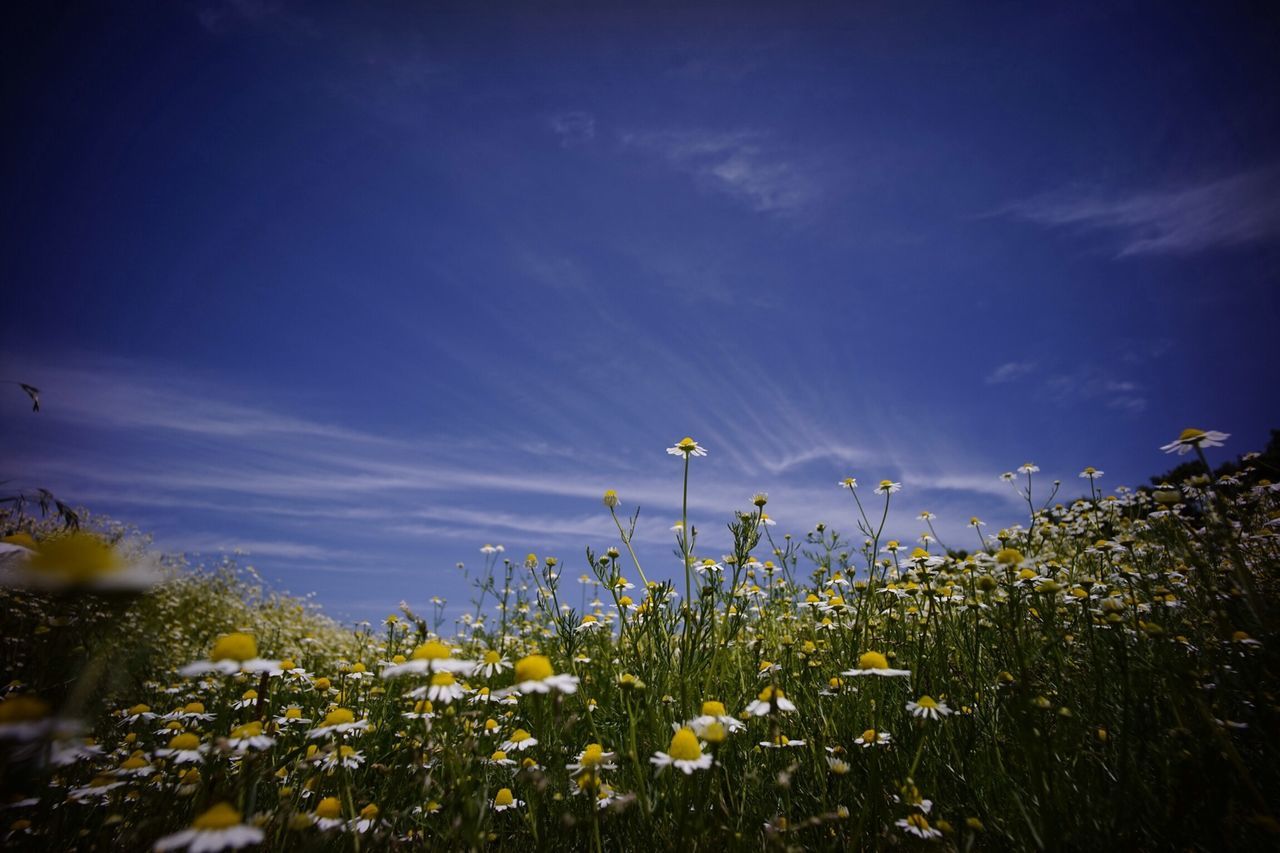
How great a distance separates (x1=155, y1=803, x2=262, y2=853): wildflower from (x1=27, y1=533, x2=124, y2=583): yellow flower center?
952mm

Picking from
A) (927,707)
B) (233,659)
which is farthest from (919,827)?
(233,659)

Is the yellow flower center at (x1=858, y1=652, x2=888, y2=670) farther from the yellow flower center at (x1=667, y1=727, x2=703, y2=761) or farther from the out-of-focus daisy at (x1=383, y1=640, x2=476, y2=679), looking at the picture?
the out-of-focus daisy at (x1=383, y1=640, x2=476, y2=679)

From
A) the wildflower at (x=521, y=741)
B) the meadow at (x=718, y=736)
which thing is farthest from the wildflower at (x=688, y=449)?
the wildflower at (x=521, y=741)

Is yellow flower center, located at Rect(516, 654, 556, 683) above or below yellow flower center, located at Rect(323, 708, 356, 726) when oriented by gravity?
above

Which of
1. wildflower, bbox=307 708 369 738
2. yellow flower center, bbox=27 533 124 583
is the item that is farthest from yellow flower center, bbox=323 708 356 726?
yellow flower center, bbox=27 533 124 583

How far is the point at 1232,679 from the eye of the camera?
9.90 feet

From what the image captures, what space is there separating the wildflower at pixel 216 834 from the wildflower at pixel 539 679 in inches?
27.7

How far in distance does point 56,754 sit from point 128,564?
2.01ft

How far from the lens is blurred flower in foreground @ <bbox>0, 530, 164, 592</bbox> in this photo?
180 centimetres

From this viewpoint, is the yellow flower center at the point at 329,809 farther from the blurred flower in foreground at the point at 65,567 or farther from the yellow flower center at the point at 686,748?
the yellow flower center at the point at 686,748

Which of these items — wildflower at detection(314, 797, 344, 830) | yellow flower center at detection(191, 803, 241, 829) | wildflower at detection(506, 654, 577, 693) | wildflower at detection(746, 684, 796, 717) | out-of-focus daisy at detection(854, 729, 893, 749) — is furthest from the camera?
out-of-focus daisy at detection(854, 729, 893, 749)

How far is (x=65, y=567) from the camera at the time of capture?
5.93 ft

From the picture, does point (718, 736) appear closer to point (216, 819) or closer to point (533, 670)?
point (533, 670)

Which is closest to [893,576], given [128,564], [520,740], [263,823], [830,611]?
[830,611]
